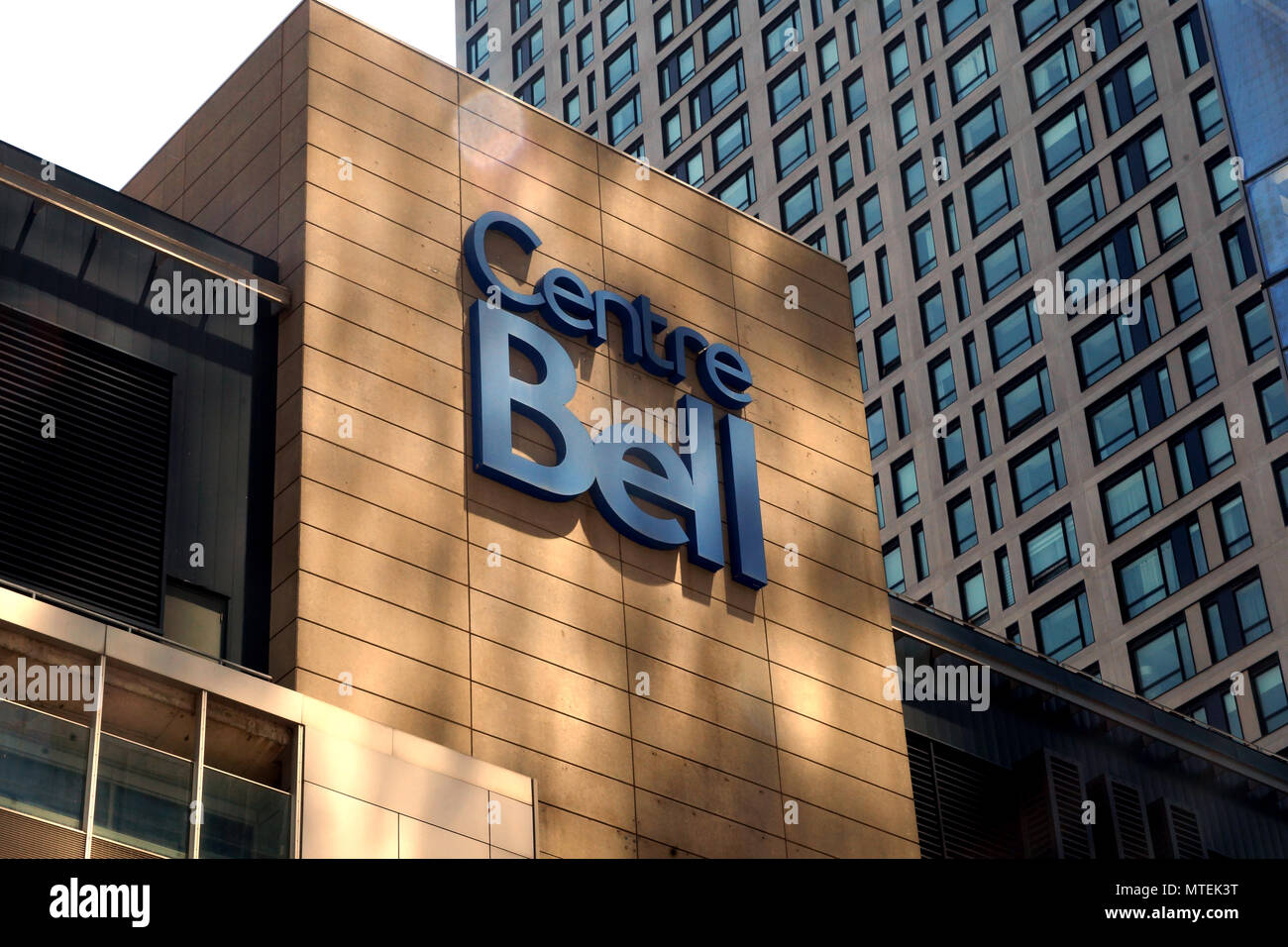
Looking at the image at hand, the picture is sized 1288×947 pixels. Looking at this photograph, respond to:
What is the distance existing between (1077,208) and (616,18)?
3453 cm

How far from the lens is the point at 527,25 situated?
113 metres

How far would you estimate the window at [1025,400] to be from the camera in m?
79.7

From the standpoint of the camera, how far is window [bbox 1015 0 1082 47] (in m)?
84.4

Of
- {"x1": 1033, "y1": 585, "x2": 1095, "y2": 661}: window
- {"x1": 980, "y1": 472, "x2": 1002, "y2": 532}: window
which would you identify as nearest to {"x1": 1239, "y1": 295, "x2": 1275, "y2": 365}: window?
{"x1": 1033, "y1": 585, "x2": 1095, "y2": 661}: window

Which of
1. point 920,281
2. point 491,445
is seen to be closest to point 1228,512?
point 920,281

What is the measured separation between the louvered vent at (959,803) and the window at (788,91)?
59268 mm

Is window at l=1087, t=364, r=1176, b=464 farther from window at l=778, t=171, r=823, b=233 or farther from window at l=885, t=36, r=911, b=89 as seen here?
window at l=885, t=36, r=911, b=89

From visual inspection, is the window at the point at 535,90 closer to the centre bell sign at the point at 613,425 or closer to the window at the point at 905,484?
the window at the point at 905,484

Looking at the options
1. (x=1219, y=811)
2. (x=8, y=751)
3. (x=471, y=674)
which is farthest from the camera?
(x=1219, y=811)

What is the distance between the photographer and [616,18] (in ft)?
350

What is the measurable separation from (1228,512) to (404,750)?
172 ft

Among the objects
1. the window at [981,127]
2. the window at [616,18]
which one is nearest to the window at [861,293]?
the window at [981,127]

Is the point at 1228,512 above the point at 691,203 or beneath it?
above
